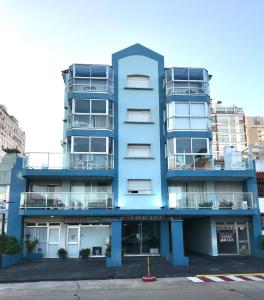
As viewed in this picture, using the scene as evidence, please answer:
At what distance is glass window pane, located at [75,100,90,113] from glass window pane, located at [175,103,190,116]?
265 inches

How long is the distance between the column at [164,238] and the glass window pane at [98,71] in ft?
40.1

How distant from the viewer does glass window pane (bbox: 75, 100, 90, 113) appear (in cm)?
2539

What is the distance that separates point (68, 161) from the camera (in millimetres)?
23734

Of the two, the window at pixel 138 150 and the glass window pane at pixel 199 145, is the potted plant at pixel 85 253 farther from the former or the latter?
the glass window pane at pixel 199 145

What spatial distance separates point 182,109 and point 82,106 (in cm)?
759

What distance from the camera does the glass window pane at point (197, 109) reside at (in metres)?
25.7

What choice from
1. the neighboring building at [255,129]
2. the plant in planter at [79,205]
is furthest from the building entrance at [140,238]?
the neighboring building at [255,129]

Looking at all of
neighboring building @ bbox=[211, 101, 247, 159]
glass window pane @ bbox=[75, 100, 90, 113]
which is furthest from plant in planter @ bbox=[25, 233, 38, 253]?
neighboring building @ bbox=[211, 101, 247, 159]

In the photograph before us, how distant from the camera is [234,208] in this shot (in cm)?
2345

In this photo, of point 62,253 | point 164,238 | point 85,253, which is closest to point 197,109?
point 164,238

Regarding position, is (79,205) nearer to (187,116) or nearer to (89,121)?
(89,121)

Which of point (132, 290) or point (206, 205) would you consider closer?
point (132, 290)

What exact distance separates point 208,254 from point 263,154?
9808mm

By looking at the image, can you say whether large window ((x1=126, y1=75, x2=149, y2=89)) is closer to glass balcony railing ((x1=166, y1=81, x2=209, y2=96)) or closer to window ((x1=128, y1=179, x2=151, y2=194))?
glass balcony railing ((x1=166, y1=81, x2=209, y2=96))
